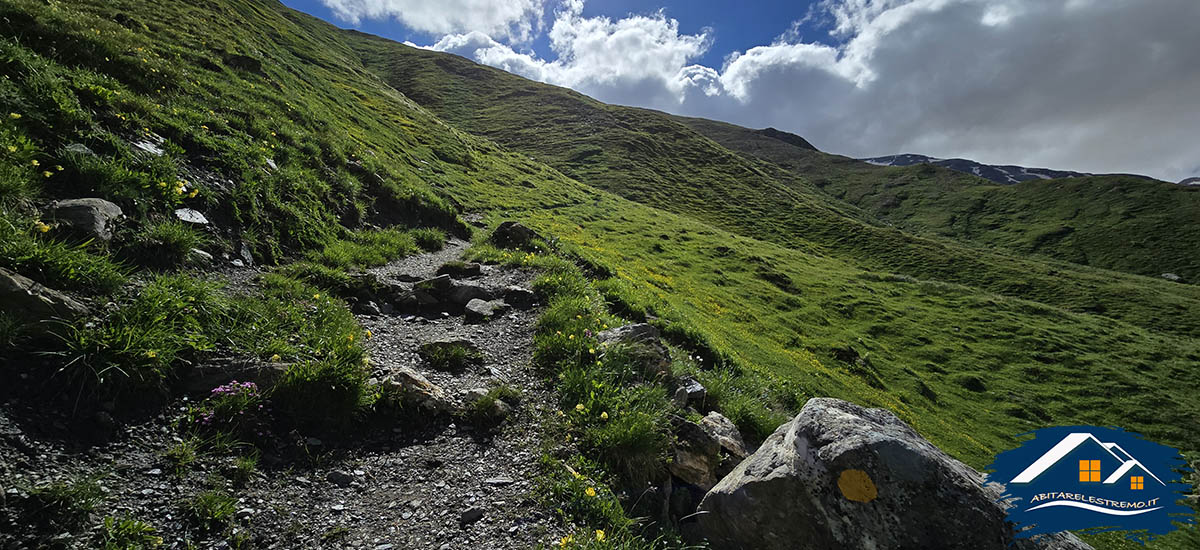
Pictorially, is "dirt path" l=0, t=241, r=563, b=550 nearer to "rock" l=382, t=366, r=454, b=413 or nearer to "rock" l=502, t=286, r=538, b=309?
"rock" l=382, t=366, r=454, b=413

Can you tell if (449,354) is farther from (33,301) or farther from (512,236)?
(512,236)

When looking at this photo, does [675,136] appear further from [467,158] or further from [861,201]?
[467,158]

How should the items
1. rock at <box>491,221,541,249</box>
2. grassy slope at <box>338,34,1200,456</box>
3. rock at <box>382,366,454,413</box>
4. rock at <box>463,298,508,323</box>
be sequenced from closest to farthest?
rock at <box>382,366,454,413</box> < rock at <box>463,298,508,323</box> < rock at <box>491,221,541,249</box> < grassy slope at <box>338,34,1200,456</box>

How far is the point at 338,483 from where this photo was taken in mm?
5465

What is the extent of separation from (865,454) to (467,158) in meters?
51.6

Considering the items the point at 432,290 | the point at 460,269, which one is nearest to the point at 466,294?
the point at 432,290

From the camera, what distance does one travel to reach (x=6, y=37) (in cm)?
995

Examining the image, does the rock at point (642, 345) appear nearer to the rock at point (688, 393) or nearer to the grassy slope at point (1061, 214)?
the rock at point (688, 393)

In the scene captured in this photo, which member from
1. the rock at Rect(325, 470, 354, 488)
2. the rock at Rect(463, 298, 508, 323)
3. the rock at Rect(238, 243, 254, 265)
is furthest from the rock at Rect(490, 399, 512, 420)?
the rock at Rect(238, 243, 254, 265)

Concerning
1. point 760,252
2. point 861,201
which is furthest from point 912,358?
point 861,201

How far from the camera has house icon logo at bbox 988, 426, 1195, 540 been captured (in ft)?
16.9

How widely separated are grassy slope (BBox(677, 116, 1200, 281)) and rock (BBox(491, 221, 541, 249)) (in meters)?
135

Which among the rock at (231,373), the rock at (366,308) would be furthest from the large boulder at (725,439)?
the rock at (366,308)

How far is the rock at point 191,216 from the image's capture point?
9180 millimetres
